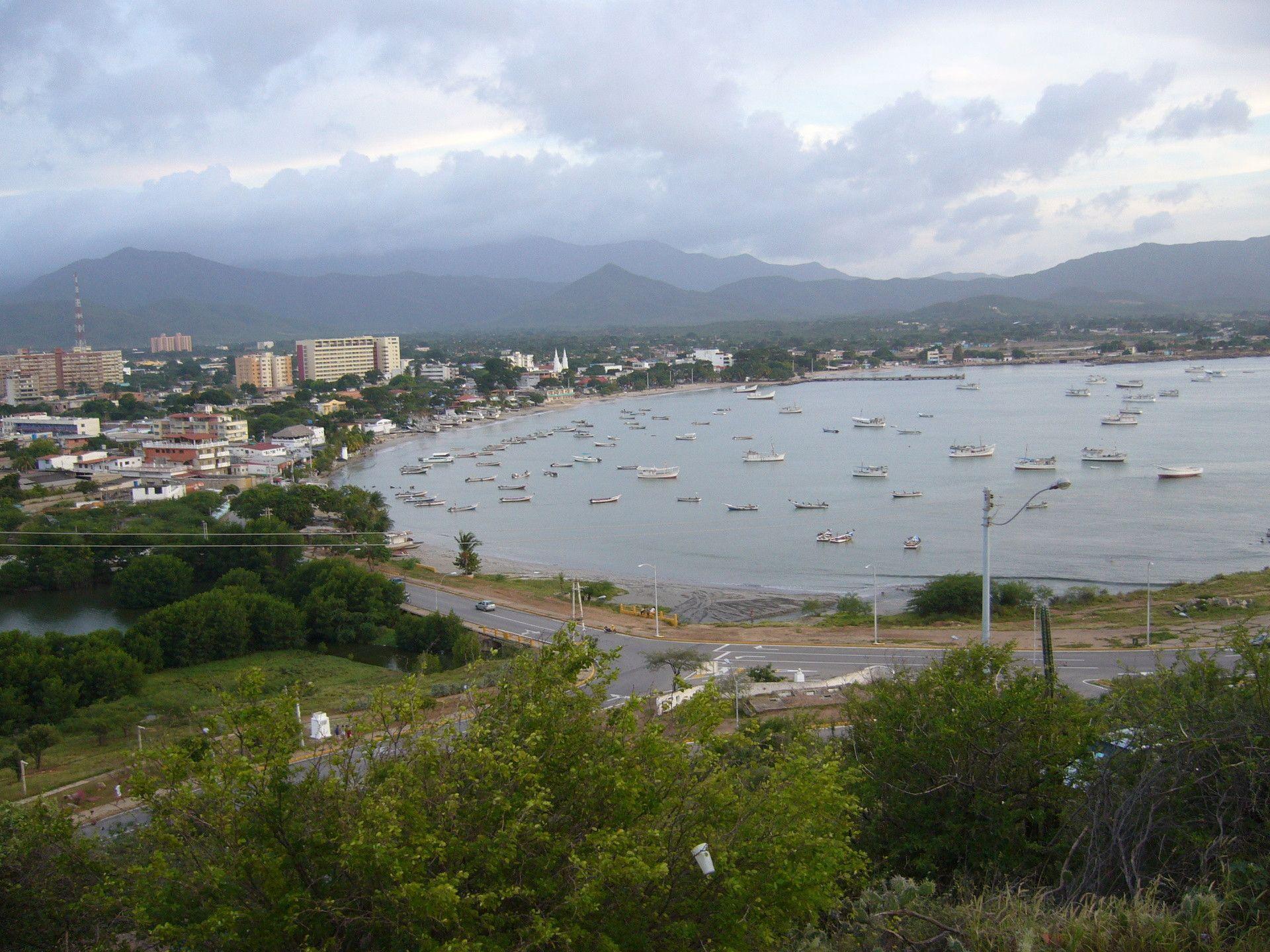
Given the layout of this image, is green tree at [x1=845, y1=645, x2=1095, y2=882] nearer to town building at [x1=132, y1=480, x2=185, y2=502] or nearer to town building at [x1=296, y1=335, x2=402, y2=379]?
town building at [x1=132, y1=480, x2=185, y2=502]

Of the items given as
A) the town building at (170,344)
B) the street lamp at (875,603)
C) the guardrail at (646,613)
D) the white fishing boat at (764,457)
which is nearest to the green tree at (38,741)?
the guardrail at (646,613)

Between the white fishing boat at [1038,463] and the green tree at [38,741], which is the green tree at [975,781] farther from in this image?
the white fishing boat at [1038,463]

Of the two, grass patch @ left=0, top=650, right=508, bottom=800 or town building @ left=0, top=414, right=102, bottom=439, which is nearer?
grass patch @ left=0, top=650, right=508, bottom=800

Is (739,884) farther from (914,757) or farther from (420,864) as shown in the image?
(914,757)

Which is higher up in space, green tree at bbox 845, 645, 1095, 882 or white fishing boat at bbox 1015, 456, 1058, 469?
green tree at bbox 845, 645, 1095, 882

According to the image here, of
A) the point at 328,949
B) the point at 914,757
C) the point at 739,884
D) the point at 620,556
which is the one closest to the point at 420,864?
the point at 328,949

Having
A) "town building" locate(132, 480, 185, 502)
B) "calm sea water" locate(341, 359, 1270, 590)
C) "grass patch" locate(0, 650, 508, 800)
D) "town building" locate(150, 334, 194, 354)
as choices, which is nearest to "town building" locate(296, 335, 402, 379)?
"calm sea water" locate(341, 359, 1270, 590)

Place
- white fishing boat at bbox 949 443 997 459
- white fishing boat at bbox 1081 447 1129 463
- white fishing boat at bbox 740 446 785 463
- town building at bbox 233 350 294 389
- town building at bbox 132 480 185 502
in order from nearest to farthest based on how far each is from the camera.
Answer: town building at bbox 132 480 185 502, white fishing boat at bbox 1081 447 1129 463, white fishing boat at bbox 949 443 997 459, white fishing boat at bbox 740 446 785 463, town building at bbox 233 350 294 389
